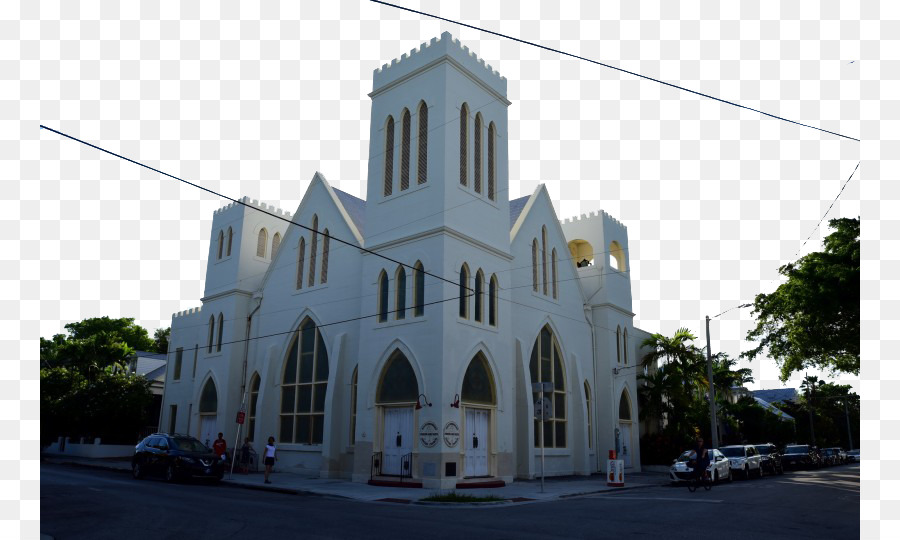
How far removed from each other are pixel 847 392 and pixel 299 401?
240 feet

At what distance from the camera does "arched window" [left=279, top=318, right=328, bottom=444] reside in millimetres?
27141

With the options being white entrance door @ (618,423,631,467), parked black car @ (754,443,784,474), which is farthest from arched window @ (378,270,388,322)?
parked black car @ (754,443,784,474)

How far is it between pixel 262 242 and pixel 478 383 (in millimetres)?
16367

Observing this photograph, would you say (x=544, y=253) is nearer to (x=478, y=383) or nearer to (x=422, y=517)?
(x=478, y=383)

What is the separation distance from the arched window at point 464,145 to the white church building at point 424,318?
0.09 m

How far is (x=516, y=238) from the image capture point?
1120 inches

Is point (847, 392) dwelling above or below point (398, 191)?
below

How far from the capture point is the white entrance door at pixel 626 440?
32.5m

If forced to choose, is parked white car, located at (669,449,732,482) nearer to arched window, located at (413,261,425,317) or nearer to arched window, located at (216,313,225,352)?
arched window, located at (413,261,425,317)

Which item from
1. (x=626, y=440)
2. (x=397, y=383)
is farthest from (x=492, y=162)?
(x=626, y=440)

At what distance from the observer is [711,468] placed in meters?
25.8

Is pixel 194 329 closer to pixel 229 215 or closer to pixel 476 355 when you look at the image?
pixel 229 215

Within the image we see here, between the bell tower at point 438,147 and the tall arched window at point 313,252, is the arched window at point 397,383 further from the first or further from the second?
the tall arched window at point 313,252

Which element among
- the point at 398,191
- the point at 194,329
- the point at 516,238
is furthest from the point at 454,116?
the point at 194,329
